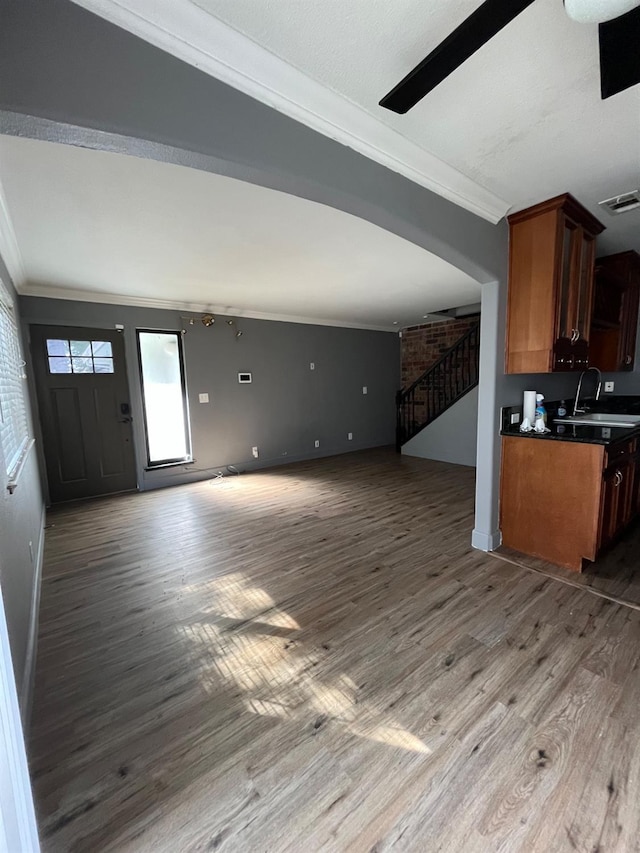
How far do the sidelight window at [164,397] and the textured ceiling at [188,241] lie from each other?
22.3 inches

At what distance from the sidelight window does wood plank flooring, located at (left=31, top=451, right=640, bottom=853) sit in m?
2.14

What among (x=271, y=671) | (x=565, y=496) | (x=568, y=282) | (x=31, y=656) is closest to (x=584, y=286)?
(x=568, y=282)

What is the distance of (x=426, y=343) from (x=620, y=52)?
5.91m

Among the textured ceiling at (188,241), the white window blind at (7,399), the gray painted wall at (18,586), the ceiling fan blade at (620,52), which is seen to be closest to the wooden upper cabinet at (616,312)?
the textured ceiling at (188,241)

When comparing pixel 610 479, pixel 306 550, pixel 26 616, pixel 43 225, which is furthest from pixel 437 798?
pixel 43 225

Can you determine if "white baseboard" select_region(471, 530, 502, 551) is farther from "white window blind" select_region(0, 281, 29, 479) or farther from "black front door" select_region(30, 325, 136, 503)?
"black front door" select_region(30, 325, 136, 503)

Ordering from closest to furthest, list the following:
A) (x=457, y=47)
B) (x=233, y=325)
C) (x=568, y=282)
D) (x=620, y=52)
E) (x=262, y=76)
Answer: (x=457, y=47) < (x=620, y=52) < (x=262, y=76) < (x=568, y=282) < (x=233, y=325)

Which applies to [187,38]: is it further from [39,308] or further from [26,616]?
[39,308]

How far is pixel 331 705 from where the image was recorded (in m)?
1.49

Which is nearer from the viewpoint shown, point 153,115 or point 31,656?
point 153,115

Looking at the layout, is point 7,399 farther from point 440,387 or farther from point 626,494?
point 440,387

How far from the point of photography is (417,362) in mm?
7059

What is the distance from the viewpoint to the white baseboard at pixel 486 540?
2730mm

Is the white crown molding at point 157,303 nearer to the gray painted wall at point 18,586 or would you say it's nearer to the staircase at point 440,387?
the staircase at point 440,387
